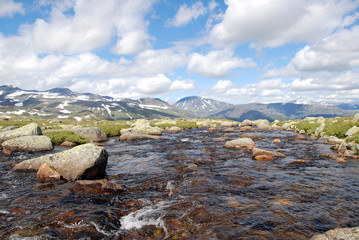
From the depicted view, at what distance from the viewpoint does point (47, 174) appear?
471 inches

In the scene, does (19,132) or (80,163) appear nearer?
(80,163)

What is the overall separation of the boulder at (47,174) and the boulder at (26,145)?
1035 centimetres

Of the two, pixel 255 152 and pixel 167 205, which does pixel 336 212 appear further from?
pixel 255 152

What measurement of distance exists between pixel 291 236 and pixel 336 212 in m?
3.05

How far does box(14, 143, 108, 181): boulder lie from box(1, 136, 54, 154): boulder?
8.49 meters

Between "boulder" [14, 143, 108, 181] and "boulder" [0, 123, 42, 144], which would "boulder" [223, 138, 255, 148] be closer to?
"boulder" [14, 143, 108, 181]

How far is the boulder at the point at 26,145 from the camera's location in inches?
773

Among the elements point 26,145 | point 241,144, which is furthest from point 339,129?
point 26,145

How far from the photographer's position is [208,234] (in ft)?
21.5

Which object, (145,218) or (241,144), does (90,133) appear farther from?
(145,218)

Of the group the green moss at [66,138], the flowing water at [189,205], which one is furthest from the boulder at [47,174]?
the green moss at [66,138]

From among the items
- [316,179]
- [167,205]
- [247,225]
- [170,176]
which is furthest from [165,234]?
[316,179]

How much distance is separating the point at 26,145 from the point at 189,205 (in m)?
19.6

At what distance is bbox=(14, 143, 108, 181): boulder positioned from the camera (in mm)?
11789
